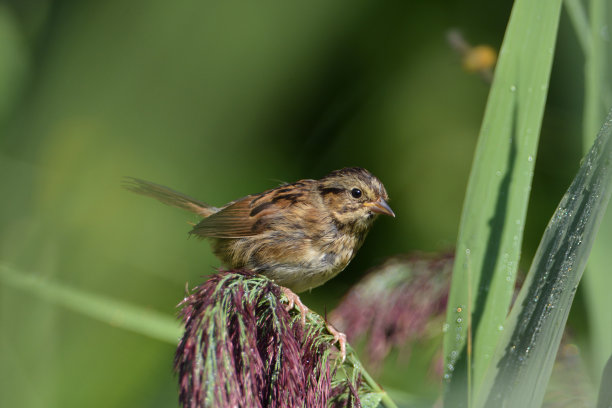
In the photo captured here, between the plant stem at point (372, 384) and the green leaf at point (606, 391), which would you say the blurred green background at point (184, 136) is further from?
the green leaf at point (606, 391)

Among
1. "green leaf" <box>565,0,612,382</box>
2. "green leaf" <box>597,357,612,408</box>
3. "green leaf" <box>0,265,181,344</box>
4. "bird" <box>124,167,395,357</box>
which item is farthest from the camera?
"bird" <box>124,167,395,357</box>

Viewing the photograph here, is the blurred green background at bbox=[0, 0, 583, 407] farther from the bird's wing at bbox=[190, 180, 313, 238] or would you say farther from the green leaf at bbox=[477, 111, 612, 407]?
the green leaf at bbox=[477, 111, 612, 407]

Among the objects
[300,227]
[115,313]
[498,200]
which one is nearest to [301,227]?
[300,227]

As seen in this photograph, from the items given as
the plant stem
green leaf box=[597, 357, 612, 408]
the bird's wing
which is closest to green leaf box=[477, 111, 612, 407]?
green leaf box=[597, 357, 612, 408]

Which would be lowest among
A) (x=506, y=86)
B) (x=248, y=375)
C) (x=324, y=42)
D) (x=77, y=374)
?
(x=77, y=374)

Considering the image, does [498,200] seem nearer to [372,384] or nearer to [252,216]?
[372,384]

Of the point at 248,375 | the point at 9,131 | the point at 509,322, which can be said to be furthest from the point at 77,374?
the point at 509,322

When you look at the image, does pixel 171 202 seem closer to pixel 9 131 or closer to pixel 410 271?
pixel 9 131
